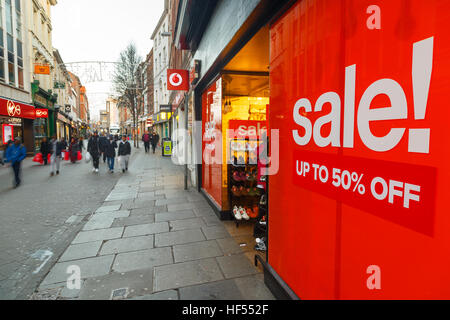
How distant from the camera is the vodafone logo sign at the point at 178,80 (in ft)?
27.8

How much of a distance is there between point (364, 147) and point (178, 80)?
766 centimetres

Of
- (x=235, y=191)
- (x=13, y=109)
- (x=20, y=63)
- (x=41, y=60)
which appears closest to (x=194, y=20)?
(x=235, y=191)

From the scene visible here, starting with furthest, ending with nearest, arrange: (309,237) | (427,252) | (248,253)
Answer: (248,253) < (309,237) < (427,252)

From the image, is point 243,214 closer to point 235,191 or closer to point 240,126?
point 235,191

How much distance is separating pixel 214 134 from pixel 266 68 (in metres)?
1.90

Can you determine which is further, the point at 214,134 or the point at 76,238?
the point at 214,134

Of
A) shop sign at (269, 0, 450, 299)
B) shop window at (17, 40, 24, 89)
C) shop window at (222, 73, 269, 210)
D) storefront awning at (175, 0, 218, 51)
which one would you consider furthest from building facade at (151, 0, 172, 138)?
shop sign at (269, 0, 450, 299)

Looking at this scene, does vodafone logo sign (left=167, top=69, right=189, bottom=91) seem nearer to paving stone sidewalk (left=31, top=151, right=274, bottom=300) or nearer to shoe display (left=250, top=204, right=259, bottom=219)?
paving stone sidewalk (left=31, top=151, right=274, bottom=300)

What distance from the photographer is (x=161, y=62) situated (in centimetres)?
2644

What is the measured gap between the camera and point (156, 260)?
3.79m

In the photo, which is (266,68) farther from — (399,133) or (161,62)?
(161,62)

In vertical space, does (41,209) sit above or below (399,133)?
below

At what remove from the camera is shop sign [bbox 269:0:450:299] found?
132 cm

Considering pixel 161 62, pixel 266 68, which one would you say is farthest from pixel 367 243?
pixel 161 62
